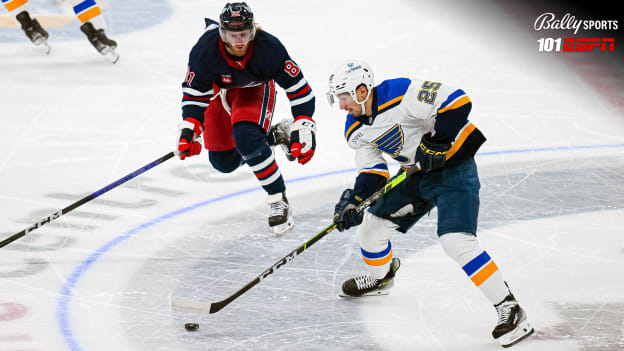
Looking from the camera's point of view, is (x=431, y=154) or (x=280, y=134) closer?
(x=431, y=154)

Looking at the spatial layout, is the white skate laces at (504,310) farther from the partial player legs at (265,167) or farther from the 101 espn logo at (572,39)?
the 101 espn logo at (572,39)

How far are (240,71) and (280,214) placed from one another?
0.72 meters

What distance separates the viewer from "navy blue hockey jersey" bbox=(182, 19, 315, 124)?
3.96 metres

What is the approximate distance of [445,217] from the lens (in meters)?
3.13

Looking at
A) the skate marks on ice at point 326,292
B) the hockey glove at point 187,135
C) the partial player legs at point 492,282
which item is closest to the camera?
the partial player legs at point 492,282

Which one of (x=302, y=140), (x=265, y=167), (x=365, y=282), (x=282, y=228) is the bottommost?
(x=282, y=228)

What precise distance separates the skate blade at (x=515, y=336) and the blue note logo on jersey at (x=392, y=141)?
2.66 ft

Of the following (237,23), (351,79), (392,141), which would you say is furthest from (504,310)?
(237,23)

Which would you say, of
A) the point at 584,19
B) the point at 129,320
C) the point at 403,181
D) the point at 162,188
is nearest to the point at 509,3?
the point at 584,19

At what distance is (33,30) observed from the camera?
705 centimetres

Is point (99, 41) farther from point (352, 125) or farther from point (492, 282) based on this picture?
point (492, 282)

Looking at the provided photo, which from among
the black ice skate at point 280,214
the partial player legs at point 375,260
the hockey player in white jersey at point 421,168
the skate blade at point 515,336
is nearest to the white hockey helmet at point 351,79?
the hockey player in white jersey at point 421,168

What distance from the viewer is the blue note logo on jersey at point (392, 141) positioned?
328cm

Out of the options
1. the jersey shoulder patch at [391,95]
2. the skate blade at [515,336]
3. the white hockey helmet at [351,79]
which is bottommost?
the skate blade at [515,336]
